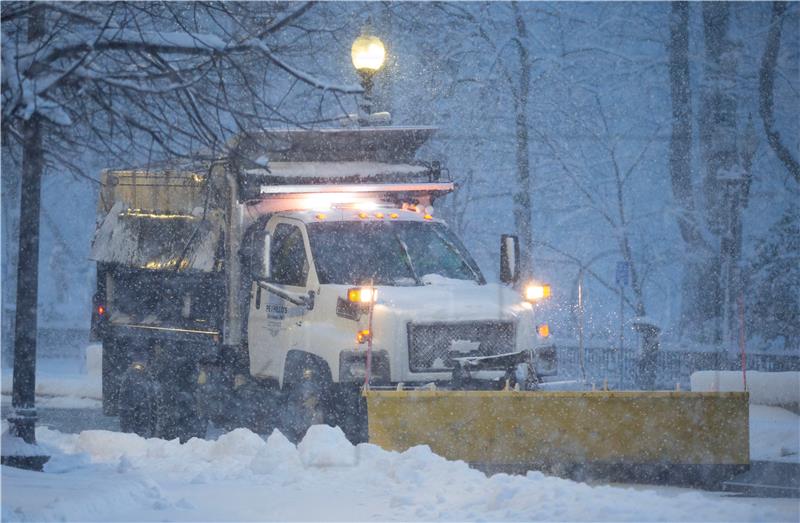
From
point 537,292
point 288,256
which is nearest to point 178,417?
point 288,256

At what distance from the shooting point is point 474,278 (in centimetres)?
1305

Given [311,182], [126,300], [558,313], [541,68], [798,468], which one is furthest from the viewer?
[558,313]

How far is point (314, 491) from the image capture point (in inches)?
359

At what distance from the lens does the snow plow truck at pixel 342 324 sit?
10.6 metres

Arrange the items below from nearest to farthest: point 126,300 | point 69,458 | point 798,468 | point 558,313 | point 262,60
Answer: point 262,60
point 69,458
point 798,468
point 126,300
point 558,313

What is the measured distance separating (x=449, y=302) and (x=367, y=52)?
462 centimetres

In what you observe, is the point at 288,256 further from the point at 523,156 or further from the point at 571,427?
the point at 523,156

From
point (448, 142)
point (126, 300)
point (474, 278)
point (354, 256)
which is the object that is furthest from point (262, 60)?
point (448, 142)

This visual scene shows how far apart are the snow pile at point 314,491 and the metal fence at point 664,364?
534 inches

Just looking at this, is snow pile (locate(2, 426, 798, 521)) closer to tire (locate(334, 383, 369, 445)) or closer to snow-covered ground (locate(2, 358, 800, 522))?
snow-covered ground (locate(2, 358, 800, 522))

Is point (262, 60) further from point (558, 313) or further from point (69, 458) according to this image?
point (558, 313)

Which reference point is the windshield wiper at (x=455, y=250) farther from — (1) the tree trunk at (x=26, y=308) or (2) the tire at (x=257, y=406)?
(1) the tree trunk at (x=26, y=308)

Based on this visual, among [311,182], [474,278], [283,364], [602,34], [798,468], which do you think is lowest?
[798,468]

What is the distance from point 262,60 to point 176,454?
378 cm
